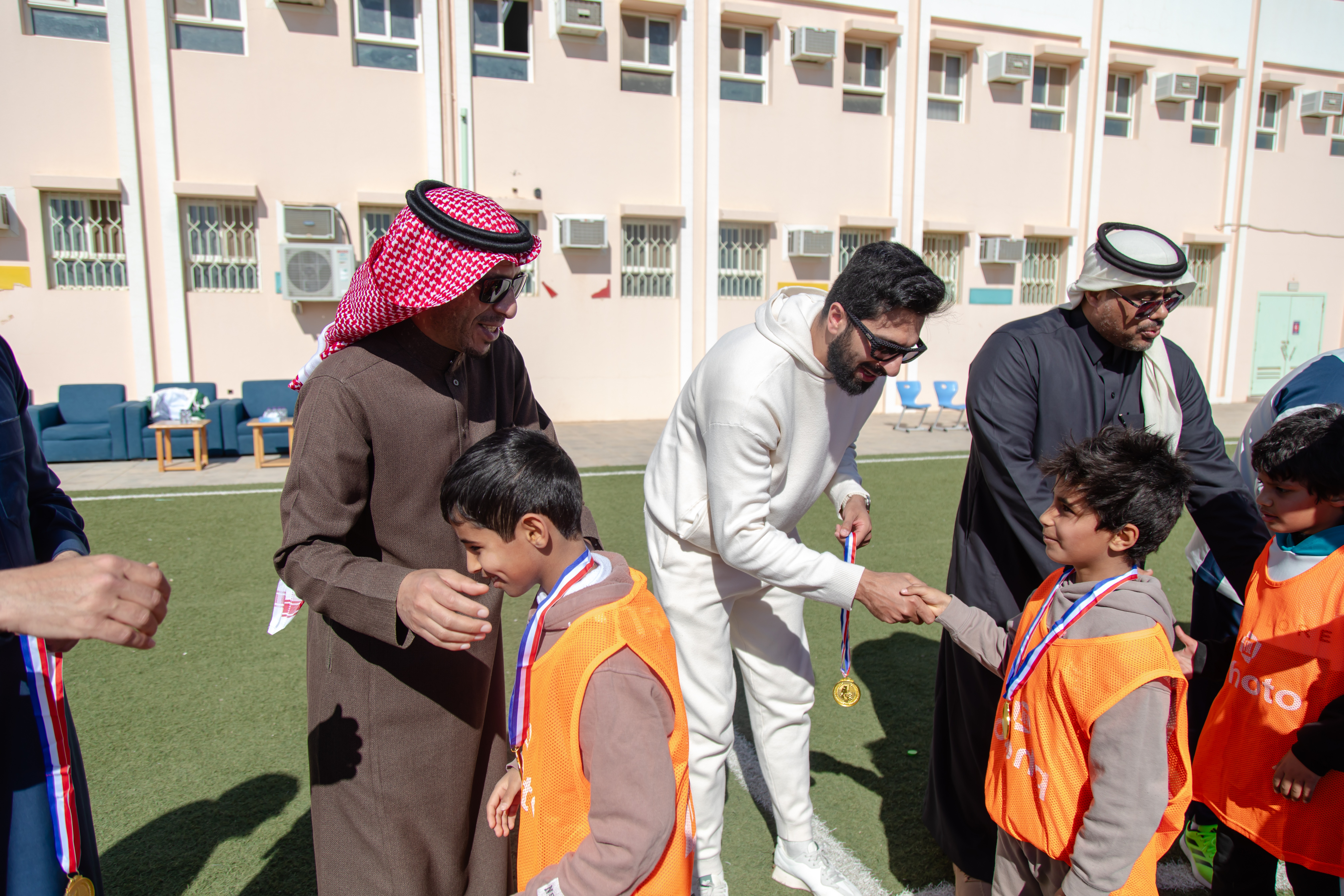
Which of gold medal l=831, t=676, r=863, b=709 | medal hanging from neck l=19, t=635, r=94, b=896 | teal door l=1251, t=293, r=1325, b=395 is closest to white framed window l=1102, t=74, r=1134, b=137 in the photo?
teal door l=1251, t=293, r=1325, b=395

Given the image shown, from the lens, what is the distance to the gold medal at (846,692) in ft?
8.30

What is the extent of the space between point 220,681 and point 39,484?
2529 mm

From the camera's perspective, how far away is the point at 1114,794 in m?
1.62

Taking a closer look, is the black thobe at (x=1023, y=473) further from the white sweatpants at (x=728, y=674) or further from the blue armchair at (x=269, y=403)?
the blue armchair at (x=269, y=403)

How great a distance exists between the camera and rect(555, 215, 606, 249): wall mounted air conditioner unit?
1270 centimetres

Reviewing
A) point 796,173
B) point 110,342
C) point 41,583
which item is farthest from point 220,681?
point 796,173

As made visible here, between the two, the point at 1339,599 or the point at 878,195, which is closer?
the point at 1339,599

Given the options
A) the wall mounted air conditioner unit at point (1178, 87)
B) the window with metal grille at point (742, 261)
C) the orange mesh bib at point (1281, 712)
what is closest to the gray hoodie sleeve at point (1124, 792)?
the orange mesh bib at point (1281, 712)

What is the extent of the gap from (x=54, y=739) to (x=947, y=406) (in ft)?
44.1

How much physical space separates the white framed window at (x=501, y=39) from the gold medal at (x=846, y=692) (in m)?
12.0

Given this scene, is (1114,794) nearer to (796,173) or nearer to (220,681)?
(220,681)

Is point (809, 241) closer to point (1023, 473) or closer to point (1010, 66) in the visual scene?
point (1010, 66)

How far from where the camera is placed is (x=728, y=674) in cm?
256

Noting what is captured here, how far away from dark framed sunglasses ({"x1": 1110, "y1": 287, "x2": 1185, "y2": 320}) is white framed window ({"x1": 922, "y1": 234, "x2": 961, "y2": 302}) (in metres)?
13.5
